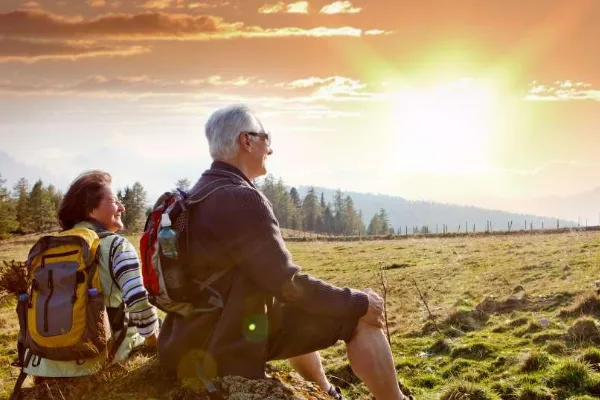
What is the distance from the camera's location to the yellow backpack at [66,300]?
5.48 m

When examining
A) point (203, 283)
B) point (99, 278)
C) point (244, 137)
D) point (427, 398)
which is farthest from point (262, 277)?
point (427, 398)

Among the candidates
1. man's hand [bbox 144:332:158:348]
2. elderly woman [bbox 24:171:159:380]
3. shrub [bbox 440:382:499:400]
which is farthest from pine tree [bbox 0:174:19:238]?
shrub [bbox 440:382:499:400]

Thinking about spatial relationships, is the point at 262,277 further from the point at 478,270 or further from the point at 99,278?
the point at 478,270

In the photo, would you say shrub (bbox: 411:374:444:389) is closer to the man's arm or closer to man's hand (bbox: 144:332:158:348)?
man's hand (bbox: 144:332:158:348)

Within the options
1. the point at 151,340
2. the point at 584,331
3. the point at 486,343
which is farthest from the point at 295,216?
the point at 151,340

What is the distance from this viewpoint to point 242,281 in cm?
451

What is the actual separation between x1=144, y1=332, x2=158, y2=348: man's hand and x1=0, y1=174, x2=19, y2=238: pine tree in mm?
77296

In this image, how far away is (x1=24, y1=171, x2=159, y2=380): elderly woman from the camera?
18.5 ft

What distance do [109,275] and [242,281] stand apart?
193cm

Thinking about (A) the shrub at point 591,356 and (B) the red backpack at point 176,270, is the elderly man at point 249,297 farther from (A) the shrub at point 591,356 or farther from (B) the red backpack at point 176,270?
(A) the shrub at point 591,356

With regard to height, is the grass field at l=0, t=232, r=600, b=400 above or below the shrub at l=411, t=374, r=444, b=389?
above

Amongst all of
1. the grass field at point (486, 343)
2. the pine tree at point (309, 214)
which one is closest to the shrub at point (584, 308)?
the grass field at point (486, 343)

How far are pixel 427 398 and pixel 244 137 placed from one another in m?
5.73

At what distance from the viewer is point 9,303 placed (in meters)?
18.6
